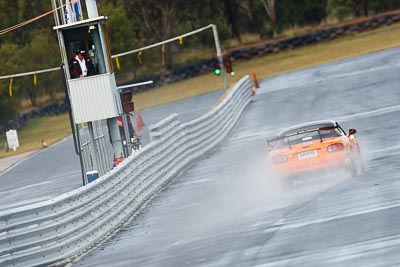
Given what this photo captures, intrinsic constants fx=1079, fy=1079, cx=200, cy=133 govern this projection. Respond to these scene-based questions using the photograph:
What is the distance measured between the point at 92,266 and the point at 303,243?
130 inches

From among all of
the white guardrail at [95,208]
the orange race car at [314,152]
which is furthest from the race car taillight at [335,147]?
the white guardrail at [95,208]

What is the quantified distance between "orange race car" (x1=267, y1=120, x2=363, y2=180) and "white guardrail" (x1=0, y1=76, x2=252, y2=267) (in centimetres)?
310

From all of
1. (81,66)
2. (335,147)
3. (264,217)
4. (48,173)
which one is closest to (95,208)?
(264,217)

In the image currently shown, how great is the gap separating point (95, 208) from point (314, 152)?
4171mm

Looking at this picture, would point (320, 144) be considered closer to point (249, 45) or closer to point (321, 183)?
point (321, 183)

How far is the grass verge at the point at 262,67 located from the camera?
A: 66.6 metres

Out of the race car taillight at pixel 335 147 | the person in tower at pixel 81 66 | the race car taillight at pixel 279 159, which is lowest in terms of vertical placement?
the race car taillight at pixel 279 159

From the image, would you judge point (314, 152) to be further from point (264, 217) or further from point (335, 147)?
point (264, 217)

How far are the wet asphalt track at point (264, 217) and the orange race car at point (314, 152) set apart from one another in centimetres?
33

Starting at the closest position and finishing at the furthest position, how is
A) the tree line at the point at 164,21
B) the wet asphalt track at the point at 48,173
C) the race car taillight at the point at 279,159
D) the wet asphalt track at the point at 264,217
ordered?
the wet asphalt track at the point at 264,217 < the race car taillight at the point at 279,159 < the wet asphalt track at the point at 48,173 < the tree line at the point at 164,21

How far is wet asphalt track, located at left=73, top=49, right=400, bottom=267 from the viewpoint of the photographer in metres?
13.0

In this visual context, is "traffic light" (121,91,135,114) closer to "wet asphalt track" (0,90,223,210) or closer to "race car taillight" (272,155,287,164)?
"wet asphalt track" (0,90,223,210)

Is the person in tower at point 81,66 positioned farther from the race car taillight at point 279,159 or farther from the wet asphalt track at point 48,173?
the race car taillight at point 279,159

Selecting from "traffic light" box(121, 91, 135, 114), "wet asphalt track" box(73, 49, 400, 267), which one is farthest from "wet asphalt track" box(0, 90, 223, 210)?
"wet asphalt track" box(73, 49, 400, 267)
